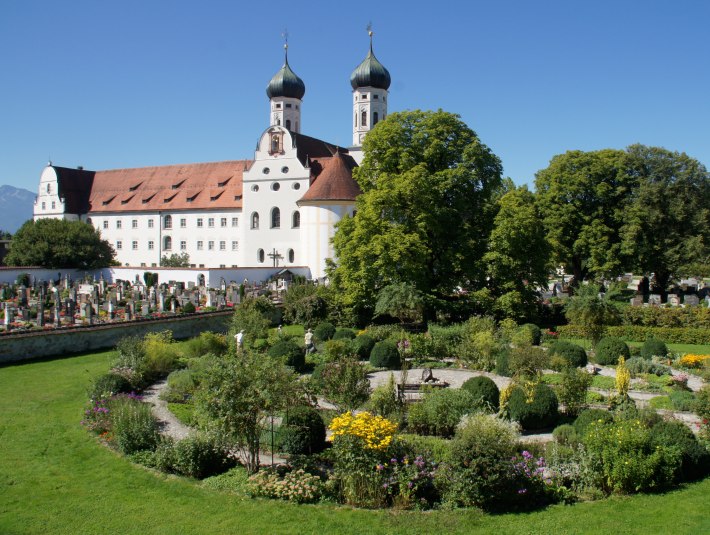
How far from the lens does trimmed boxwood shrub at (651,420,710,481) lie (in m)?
10.9

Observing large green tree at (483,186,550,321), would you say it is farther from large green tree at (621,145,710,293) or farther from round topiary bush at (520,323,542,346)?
large green tree at (621,145,710,293)

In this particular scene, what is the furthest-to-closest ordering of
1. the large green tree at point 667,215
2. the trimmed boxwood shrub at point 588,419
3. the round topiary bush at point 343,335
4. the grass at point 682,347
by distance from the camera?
the large green tree at point 667,215 < the round topiary bush at point 343,335 < the grass at point 682,347 < the trimmed boxwood shrub at point 588,419

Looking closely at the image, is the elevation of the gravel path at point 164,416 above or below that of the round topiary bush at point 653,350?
below

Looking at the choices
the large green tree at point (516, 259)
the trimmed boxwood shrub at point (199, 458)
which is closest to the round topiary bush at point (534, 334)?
the large green tree at point (516, 259)

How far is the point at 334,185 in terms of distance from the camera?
45.1m

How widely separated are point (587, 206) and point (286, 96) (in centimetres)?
3023

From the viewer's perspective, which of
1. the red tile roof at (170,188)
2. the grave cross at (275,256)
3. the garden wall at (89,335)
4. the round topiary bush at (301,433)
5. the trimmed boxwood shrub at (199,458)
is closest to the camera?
the trimmed boxwood shrub at (199,458)

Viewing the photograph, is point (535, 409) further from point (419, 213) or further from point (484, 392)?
point (419, 213)

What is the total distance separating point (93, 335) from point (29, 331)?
237 cm

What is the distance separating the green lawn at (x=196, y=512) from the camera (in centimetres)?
909

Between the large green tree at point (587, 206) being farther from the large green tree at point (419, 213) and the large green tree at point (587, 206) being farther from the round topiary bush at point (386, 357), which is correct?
the round topiary bush at point (386, 357)

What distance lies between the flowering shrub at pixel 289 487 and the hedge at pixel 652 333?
58.8ft

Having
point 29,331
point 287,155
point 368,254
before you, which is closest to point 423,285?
point 368,254

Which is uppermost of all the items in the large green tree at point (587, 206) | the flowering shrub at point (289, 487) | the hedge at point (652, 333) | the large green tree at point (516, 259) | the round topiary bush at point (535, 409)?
the large green tree at point (587, 206)
